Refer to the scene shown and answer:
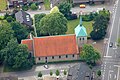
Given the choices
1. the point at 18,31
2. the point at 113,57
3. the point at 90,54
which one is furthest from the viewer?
the point at 18,31

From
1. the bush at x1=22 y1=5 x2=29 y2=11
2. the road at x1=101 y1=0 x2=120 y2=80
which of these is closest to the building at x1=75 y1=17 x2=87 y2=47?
the road at x1=101 y1=0 x2=120 y2=80

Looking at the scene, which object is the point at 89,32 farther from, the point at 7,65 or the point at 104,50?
the point at 7,65

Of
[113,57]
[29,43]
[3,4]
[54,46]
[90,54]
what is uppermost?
[3,4]

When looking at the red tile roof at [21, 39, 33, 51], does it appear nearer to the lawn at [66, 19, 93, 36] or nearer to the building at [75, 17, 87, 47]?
the building at [75, 17, 87, 47]

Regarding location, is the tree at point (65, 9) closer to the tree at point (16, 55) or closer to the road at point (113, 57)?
the road at point (113, 57)

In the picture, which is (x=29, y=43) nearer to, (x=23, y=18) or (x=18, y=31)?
→ (x=18, y=31)

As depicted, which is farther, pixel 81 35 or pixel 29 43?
pixel 81 35

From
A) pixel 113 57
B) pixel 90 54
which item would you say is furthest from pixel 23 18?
pixel 113 57

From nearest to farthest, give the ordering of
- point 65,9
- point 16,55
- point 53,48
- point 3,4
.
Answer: point 16,55 < point 53,48 < point 65,9 < point 3,4
